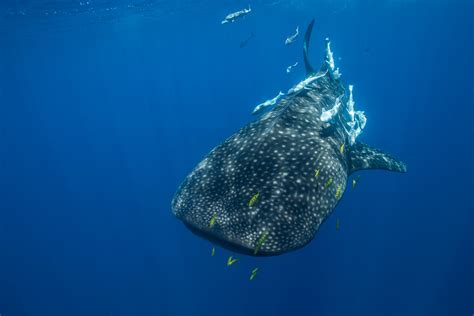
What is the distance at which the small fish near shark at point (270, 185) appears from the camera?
3979 mm

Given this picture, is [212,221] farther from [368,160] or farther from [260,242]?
[368,160]

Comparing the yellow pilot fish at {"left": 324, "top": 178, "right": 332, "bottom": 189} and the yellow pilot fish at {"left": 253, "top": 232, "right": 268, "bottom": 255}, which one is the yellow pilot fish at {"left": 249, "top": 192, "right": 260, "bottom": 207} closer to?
the yellow pilot fish at {"left": 253, "top": 232, "right": 268, "bottom": 255}

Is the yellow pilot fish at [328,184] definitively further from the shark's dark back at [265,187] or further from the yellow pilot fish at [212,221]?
the yellow pilot fish at [212,221]

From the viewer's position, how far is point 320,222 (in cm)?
432

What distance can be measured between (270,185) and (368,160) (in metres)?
2.87

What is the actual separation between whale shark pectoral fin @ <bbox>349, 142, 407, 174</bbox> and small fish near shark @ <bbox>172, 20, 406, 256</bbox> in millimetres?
26

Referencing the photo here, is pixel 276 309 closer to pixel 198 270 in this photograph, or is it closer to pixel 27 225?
pixel 198 270

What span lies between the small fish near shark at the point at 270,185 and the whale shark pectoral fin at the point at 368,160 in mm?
26

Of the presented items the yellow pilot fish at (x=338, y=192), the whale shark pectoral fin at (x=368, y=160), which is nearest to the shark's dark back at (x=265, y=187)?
the yellow pilot fish at (x=338, y=192)

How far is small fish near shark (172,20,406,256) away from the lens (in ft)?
13.1

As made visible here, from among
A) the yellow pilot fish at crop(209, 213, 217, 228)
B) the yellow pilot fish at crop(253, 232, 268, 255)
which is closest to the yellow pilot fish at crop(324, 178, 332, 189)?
the yellow pilot fish at crop(253, 232, 268, 255)

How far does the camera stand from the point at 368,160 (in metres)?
6.45

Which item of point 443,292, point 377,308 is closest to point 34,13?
point 377,308

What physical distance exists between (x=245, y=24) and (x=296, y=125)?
67618 millimetres
